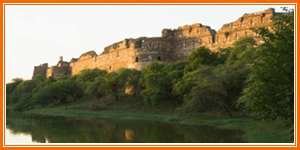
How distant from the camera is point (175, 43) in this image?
132 ft

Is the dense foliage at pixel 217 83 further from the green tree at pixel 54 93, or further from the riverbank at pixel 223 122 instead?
the riverbank at pixel 223 122

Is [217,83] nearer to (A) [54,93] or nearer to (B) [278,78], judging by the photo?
(B) [278,78]

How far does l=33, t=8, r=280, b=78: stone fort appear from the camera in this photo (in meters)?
32.4

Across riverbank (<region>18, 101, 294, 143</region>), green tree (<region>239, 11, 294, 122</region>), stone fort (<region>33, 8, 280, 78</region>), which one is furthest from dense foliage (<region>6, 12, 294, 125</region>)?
stone fort (<region>33, 8, 280, 78</region>)

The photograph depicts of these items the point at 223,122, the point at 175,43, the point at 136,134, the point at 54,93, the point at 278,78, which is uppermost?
the point at 175,43

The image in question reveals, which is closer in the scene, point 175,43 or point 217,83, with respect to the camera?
point 217,83

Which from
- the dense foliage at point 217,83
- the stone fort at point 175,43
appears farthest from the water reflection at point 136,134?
the stone fort at point 175,43

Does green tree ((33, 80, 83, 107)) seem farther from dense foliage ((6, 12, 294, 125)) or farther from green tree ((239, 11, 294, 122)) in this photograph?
green tree ((239, 11, 294, 122))

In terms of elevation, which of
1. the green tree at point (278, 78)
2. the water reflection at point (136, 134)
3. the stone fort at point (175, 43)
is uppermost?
the stone fort at point (175, 43)

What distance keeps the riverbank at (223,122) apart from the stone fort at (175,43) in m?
11.3

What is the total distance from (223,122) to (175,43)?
2205 cm

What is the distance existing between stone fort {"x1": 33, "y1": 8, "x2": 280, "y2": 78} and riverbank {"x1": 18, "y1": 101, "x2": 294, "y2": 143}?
1135 cm

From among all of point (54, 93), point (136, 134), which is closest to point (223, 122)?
point (136, 134)

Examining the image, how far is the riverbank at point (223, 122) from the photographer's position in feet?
43.3
